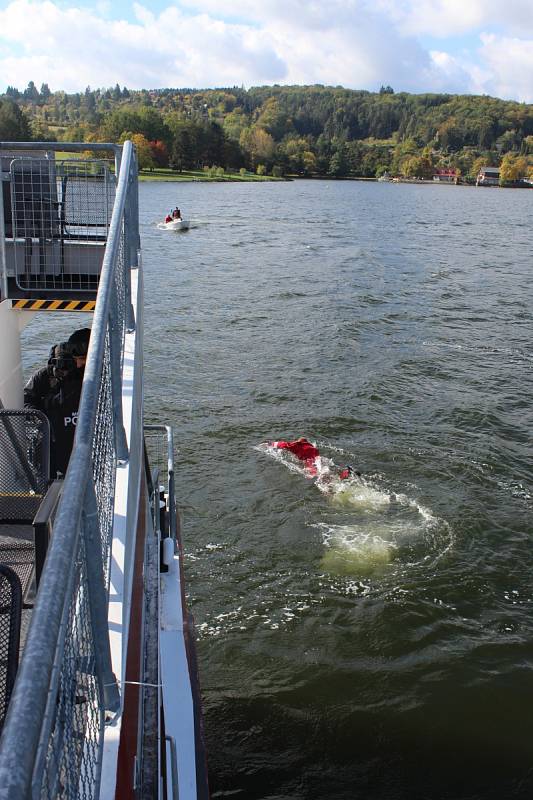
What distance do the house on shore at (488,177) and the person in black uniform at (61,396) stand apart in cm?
15852

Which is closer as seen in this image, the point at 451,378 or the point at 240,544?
the point at 240,544

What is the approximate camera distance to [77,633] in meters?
2.23

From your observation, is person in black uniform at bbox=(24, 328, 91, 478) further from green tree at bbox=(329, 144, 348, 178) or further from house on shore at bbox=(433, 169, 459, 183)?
house on shore at bbox=(433, 169, 459, 183)

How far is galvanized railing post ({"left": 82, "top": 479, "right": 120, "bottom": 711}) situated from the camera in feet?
7.55

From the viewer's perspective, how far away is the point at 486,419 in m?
16.1

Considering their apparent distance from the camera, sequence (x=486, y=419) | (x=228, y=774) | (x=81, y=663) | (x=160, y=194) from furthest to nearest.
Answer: (x=160, y=194) → (x=486, y=419) → (x=228, y=774) → (x=81, y=663)

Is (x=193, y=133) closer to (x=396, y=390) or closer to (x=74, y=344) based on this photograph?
(x=396, y=390)

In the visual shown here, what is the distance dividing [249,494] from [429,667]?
4.57m

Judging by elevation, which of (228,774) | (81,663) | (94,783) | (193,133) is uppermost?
(193,133)

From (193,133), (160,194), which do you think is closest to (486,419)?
(160,194)

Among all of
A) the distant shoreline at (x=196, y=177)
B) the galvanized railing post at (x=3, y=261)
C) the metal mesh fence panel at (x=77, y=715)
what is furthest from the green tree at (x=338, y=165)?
the metal mesh fence panel at (x=77, y=715)

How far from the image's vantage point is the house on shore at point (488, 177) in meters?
154

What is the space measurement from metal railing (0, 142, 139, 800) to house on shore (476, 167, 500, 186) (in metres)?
162

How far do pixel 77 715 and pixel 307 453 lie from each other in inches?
446
